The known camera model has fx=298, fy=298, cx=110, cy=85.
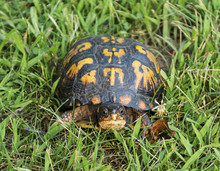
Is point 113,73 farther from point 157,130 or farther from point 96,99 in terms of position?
point 157,130

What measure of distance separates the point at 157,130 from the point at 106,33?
1.72m

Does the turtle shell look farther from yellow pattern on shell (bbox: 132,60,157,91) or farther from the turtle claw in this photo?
the turtle claw

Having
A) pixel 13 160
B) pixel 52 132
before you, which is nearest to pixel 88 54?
pixel 52 132

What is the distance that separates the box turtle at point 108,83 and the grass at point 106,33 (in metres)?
0.15

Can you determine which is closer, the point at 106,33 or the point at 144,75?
the point at 144,75

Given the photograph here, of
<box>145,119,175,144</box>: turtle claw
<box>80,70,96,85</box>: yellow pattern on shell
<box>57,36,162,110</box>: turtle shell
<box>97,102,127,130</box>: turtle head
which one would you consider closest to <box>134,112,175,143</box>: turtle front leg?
<box>145,119,175,144</box>: turtle claw

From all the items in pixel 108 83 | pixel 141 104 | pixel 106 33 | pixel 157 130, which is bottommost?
pixel 157 130

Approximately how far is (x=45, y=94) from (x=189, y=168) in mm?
1702

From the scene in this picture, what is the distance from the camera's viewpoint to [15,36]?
11.6 ft

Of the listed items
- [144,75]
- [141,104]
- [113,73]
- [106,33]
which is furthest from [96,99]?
[106,33]

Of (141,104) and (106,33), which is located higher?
(106,33)

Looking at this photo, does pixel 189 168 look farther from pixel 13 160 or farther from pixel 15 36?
pixel 15 36

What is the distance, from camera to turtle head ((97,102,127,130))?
266cm

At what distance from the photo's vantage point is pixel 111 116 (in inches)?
105
